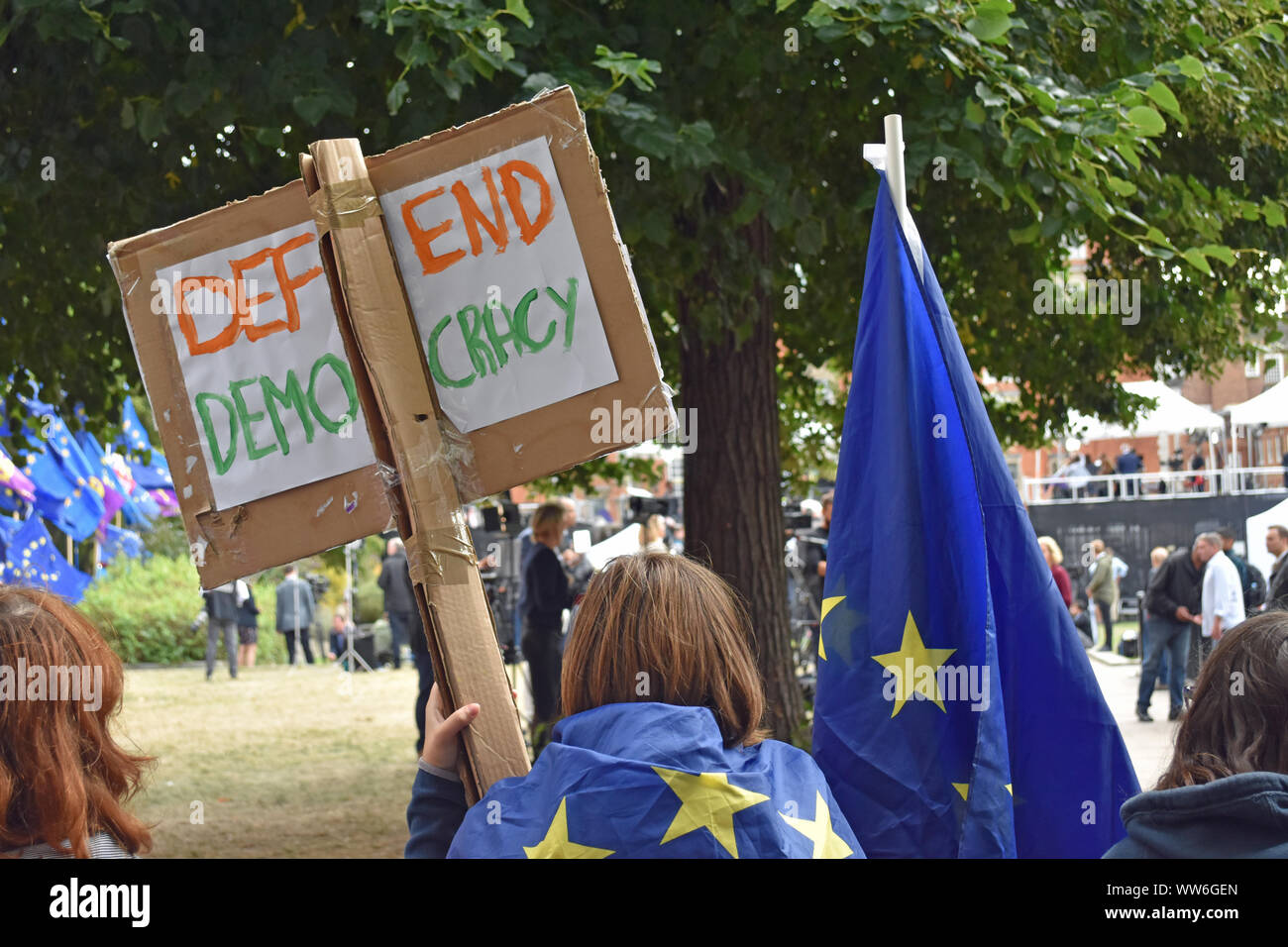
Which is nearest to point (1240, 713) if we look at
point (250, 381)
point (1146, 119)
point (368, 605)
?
point (250, 381)

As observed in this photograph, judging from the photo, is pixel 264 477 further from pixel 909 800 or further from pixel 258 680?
pixel 258 680

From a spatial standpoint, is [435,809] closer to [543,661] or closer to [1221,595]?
[543,661]

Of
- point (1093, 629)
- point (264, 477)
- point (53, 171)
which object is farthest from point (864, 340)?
point (1093, 629)

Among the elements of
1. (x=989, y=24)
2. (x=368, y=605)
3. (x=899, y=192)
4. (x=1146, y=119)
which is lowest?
(x=368, y=605)

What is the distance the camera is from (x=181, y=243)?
6.64ft

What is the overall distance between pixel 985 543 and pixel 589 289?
3.15 ft

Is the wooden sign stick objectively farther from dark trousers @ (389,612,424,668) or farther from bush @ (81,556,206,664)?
bush @ (81,556,206,664)

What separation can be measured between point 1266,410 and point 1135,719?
6.26 m

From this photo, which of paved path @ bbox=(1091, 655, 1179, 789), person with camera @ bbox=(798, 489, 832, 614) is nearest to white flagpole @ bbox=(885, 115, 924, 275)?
paved path @ bbox=(1091, 655, 1179, 789)

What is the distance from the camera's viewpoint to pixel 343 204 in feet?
6.14

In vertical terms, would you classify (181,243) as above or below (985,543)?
above

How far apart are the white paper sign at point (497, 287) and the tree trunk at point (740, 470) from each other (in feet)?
12.9

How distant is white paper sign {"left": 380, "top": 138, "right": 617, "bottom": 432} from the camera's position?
1.93 metres
